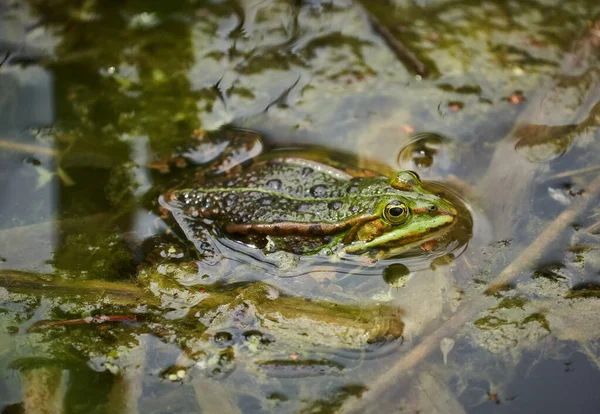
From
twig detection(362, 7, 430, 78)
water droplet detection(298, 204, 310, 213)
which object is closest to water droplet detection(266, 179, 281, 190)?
water droplet detection(298, 204, 310, 213)

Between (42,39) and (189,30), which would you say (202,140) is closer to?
(189,30)

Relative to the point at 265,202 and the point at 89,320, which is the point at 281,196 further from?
the point at 89,320

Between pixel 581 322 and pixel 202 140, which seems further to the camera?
pixel 202 140

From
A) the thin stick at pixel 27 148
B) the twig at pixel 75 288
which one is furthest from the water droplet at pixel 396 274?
the thin stick at pixel 27 148

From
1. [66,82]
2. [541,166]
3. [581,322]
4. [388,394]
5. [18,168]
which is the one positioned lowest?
[388,394]

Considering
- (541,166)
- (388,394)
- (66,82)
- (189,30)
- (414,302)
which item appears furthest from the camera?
(189,30)

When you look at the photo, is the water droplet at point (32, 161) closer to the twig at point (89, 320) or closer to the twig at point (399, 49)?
the twig at point (89, 320)

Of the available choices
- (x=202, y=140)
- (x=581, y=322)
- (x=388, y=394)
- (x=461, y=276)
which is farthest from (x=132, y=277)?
(x=581, y=322)
